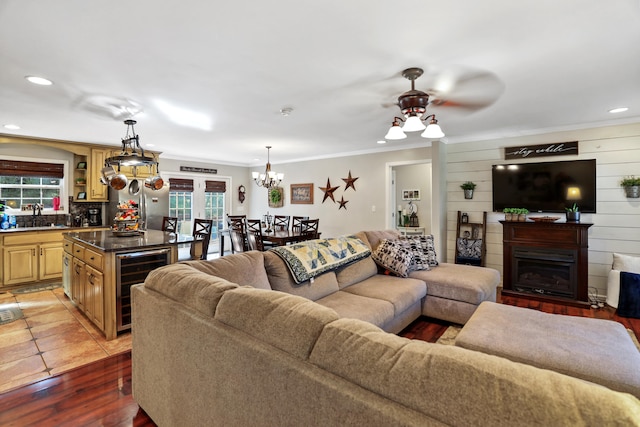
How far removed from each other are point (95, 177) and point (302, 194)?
396cm

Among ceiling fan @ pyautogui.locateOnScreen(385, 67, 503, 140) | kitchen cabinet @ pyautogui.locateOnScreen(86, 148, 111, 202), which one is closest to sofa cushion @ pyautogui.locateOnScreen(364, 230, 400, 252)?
ceiling fan @ pyautogui.locateOnScreen(385, 67, 503, 140)

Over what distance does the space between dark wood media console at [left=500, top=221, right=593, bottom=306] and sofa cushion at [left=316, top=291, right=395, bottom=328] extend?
9.24 feet

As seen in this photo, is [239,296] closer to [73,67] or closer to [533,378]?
[533,378]

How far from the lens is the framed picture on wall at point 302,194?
7.08 meters

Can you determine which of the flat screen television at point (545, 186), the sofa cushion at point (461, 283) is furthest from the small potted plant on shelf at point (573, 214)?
the sofa cushion at point (461, 283)

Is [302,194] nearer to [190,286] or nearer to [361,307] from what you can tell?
[361,307]

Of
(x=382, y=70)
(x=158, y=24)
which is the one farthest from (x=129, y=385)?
(x=382, y=70)

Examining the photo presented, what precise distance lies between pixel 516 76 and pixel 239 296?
2.84 m

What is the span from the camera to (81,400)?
2.06 m

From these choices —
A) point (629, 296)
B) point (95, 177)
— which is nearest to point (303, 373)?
point (629, 296)

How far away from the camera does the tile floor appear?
2.40m

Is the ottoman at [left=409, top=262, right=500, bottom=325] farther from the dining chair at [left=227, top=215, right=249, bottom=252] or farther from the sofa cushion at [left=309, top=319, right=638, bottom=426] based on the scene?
the dining chair at [left=227, top=215, right=249, bottom=252]

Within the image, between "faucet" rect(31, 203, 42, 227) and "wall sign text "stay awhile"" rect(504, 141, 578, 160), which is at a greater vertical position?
"wall sign text "stay awhile"" rect(504, 141, 578, 160)

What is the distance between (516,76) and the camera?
2.63 m
